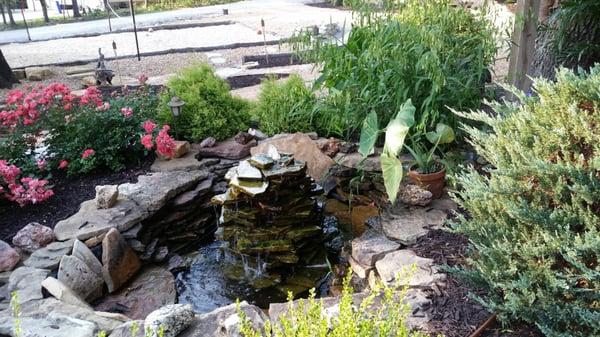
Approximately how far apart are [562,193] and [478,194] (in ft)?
0.99

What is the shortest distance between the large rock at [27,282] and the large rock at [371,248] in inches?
66.7

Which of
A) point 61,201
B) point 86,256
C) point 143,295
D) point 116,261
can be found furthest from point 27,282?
point 61,201

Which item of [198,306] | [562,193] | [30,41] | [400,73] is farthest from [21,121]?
[30,41]

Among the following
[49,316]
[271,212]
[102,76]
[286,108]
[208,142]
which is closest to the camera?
[49,316]

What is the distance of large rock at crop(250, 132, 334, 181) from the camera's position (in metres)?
3.97

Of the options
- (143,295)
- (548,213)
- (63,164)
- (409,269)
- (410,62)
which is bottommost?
(143,295)

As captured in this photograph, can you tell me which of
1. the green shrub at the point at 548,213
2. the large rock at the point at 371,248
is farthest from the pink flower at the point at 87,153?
the green shrub at the point at 548,213

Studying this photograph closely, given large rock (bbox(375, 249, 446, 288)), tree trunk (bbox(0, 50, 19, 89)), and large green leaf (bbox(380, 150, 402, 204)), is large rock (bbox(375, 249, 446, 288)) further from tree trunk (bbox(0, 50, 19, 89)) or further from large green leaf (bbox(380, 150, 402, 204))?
tree trunk (bbox(0, 50, 19, 89))

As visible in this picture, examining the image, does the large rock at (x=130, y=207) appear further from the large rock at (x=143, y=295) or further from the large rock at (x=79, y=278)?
the large rock at (x=143, y=295)

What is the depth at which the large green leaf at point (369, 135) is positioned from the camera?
3.36 metres

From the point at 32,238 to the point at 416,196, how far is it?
7.70ft

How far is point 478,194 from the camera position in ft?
6.68

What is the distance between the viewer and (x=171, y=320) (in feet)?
6.91

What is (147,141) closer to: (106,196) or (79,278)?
(106,196)
